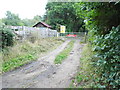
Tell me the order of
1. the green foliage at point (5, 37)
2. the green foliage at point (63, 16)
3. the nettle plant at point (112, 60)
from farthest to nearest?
the green foliage at point (63, 16), the green foliage at point (5, 37), the nettle plant at point (112, 60)

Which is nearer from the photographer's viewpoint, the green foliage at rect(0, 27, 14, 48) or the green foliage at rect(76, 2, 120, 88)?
the green foliage at rect(76, 2, 120, 88)

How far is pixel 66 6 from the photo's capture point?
62.3 feet

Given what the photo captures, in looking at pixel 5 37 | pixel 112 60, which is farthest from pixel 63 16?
pixel 112 60

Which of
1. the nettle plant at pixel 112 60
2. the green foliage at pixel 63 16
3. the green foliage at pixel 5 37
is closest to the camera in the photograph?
the nettle plant at pixel 112 60

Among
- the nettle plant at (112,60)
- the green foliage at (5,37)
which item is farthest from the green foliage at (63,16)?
the nettle plant at (112,60)

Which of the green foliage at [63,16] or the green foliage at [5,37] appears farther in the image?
the green foliage at [63,16]

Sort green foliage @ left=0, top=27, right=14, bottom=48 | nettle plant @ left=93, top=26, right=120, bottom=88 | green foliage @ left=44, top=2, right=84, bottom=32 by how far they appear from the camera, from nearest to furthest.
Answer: nettle plant @ left=93, top=26, right=120, bottom=88
green foliage @ left=0, top=27, right=14, bottom=48
green foliage @ left=44, top=2, right=84, bottom=32

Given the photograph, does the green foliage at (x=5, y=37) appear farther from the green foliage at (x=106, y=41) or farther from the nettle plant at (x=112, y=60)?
the nettle plant at (x=112, y=60)

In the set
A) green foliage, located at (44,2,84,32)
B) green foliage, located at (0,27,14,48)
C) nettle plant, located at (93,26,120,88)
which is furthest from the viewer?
green foliage, located at (44,2,84,32)

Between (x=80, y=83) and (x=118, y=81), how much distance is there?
1025 mm

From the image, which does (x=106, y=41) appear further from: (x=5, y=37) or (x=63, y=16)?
(x=63, y=16)

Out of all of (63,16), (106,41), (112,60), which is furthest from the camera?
(63,16)

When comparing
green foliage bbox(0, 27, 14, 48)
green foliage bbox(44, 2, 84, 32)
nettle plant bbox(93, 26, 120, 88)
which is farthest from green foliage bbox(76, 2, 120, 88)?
green foliage bbox(44, 2, 84, 32)

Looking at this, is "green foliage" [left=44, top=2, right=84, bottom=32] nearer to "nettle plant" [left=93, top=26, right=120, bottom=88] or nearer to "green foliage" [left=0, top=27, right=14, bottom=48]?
"green foliage" [left=0, top=27, right=14, bottom=48]
